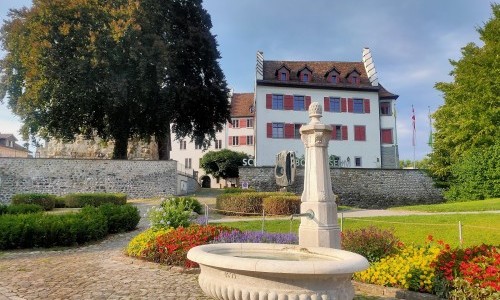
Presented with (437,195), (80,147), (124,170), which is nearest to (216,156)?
(80,147)

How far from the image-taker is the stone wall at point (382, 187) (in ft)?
107

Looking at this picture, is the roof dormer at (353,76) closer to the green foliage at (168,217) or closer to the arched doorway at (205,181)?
the arched doorway at (205,181)

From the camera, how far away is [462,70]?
3216cm

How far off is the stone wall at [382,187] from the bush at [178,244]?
73.0ft

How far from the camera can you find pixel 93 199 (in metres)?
22.7

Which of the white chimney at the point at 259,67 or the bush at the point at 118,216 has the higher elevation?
the white chimney at the point at 259,67

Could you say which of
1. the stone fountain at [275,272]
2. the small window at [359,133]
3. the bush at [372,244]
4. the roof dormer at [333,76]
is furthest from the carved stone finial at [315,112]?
the roof dormer at [333,76]

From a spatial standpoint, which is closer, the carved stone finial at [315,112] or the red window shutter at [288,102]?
→ the carved stone finial at [315,112]

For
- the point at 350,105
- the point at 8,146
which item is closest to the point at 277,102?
the point at 350,105

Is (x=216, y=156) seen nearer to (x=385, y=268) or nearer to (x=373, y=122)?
(x=373, y=122)

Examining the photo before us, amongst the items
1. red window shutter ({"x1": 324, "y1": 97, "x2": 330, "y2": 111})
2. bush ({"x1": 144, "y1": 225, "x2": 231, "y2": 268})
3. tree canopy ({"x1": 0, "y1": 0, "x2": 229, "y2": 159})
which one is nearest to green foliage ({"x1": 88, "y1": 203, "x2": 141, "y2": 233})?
bush ({"x1": 144, "y1": 225, "x2": 231, "y2": 268})

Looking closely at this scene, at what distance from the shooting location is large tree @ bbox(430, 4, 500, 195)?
1163 inches

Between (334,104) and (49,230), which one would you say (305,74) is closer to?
(334,104)

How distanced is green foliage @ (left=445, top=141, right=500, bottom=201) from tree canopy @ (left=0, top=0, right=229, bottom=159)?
19988 millimetres
